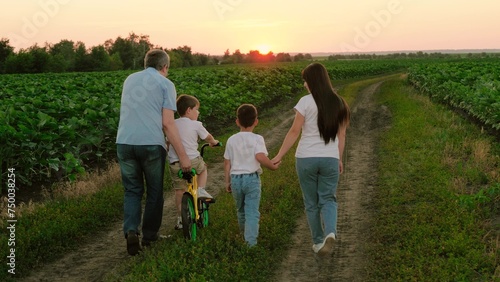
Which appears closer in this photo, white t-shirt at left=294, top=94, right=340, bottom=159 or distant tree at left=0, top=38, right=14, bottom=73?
white t-shirt at left=294, top=94, right=340, bottom=159

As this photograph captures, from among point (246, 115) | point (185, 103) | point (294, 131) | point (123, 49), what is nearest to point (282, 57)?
point (123, 49)

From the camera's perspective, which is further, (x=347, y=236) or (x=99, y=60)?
(x=99, y=60)

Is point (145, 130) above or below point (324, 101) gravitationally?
below

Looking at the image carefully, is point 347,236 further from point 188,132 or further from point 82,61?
point 82,61

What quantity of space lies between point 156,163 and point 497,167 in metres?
7.56

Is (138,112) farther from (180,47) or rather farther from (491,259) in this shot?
(180,47)

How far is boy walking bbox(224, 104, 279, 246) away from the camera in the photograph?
6.67m

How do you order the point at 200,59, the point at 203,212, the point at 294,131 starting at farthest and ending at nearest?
1. the point at 200,59
2. the point at 203,212
3. the point at 294,131

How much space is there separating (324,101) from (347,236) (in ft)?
7.74

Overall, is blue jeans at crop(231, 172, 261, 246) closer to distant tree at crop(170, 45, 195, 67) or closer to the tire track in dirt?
the tire track in dirt

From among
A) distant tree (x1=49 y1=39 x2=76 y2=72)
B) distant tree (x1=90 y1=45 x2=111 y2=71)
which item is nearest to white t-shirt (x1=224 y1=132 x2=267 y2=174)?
distant tree (x1=49 y1=39 x2=76 y2=72)

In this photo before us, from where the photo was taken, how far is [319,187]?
21.6 ft

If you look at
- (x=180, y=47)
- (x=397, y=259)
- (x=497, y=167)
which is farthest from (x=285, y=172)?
(x=180, y=47)

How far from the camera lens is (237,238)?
6.96 meters
